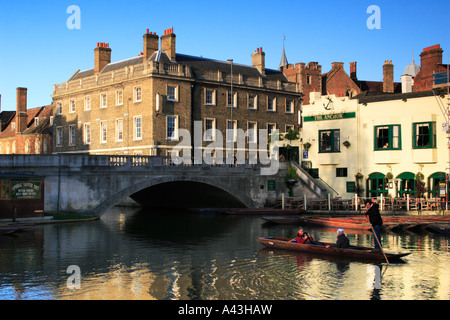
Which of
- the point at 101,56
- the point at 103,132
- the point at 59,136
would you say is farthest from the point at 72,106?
the point at 103,132

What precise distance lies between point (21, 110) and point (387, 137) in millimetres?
54772

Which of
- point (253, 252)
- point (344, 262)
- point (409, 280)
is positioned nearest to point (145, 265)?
point (253, 252)

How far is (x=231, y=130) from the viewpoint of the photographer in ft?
205

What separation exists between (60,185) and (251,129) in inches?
1220

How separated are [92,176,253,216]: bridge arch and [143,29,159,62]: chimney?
1513cm

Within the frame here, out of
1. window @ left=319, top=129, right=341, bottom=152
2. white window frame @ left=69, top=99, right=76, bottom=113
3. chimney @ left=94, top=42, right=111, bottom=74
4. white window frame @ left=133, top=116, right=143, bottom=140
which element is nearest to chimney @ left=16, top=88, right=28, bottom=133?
white window frame @ left=69, top=99, right=76, bottom=113

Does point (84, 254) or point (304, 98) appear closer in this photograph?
point (84, 254)

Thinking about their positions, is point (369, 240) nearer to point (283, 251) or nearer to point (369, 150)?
point (283, 251)

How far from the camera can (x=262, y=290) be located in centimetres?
1825

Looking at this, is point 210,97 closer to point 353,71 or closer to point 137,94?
point 137,94

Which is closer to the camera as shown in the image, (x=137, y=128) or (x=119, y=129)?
(x=137, y=128)

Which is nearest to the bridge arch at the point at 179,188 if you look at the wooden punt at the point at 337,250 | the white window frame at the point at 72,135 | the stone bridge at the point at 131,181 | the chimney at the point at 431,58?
the stone bridge at the point at 131,181

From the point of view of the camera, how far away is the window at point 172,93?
186 ft

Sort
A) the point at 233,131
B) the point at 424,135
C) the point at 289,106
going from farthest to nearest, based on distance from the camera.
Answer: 1. the point at 289,106
2. the point at 233,131
3. the point at 424,135
